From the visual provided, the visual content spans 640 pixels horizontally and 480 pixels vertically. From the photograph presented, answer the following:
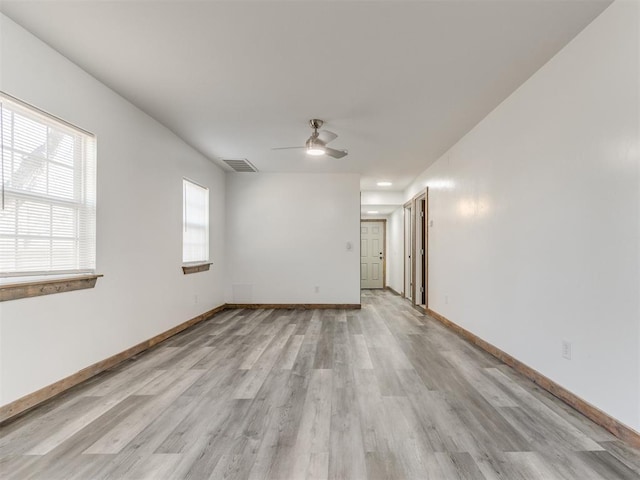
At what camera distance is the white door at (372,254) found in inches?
352

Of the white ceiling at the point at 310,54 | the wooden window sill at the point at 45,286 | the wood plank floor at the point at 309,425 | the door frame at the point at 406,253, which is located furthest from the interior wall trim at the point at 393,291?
the wooden window sill at the point at 45,286

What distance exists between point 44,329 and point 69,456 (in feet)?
3.14

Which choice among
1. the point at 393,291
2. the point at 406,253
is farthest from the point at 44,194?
the point at 393,291

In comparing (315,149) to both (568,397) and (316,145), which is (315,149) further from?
(568,397)

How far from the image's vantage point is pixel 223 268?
5.67 metres

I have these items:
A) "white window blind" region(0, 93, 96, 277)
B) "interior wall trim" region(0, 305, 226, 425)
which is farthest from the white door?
"white window blind" region(0, 93, 96, 277)

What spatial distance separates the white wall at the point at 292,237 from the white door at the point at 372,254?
3240 millimetres

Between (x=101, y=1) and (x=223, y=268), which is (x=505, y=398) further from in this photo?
(x=223, y=268)

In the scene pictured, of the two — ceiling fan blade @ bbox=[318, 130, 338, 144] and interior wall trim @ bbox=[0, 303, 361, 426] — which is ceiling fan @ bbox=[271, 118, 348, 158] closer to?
ceiling fan blade @ bbox=[318, 130, 338, 144]

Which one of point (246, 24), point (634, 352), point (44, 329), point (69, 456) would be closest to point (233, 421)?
point (69, 456)

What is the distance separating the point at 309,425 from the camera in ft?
6.10

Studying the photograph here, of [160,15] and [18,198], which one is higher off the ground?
[160,15]

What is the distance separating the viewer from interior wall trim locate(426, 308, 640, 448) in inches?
66.5

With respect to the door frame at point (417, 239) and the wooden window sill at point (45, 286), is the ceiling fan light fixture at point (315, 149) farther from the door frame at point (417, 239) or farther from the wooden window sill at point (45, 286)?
the door frame at point (417, 239)
